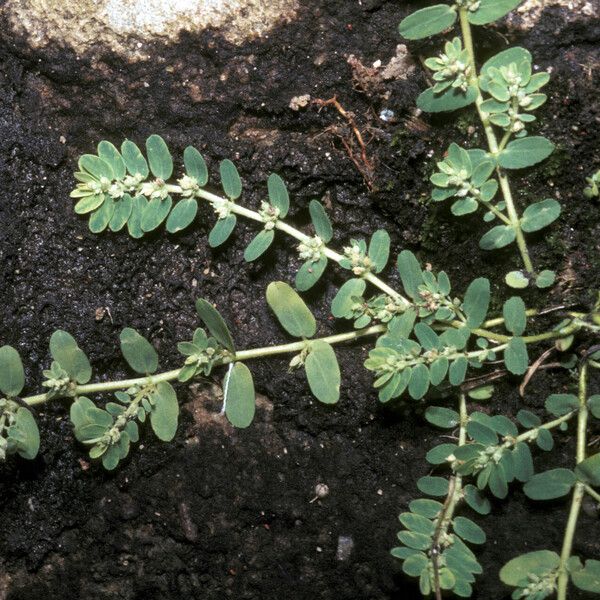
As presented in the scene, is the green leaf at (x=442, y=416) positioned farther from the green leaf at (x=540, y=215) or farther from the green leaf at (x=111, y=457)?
the green leaf at (x=111, y=457)

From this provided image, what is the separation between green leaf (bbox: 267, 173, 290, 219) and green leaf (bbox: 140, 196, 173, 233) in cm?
38

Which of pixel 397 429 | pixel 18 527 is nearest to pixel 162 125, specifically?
→ pixel 397 429

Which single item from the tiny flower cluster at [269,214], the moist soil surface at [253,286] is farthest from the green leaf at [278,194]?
the moist soil surface at [253,286]

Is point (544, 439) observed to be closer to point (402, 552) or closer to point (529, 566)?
point (529, 566)

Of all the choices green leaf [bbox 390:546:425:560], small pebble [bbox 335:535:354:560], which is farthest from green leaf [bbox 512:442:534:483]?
small pebble [bbox 335:535:354:560]

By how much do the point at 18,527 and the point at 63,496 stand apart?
0.22 meters

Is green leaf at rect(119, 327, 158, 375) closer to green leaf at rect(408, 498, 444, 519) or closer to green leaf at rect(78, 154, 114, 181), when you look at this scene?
green leaf at rect(78, 154, 114, 181)

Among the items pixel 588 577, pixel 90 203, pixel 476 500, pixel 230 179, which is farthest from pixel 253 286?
pixel 588 577

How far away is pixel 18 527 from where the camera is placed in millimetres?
3467

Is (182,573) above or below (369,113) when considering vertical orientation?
below

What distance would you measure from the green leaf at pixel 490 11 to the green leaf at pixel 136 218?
4.36 ft

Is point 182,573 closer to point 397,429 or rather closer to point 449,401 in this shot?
point 397,429

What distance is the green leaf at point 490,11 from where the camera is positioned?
3016 mm

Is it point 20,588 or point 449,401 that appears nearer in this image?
point 449,401
